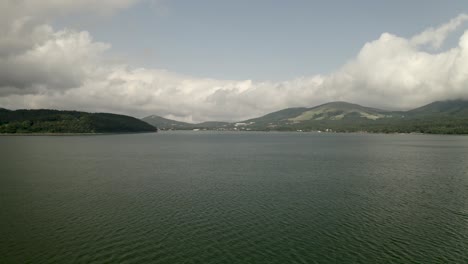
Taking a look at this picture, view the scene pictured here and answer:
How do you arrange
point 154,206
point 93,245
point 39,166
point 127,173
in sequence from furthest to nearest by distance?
1. point 39,166
2. point 127,173
3. point 154,206
4. point 93,245

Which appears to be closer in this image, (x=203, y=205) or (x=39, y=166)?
(x=203, y=205)

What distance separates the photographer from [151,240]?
26.5 metres

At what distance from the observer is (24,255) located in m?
23.3

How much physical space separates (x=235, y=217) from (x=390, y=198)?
2349 centimetres

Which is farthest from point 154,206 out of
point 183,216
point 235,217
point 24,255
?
point 24,255

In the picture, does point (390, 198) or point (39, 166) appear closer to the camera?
point (390, 198)

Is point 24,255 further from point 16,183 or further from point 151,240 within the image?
point 16,183

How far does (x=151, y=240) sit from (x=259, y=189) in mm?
24508

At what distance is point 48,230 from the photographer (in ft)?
94.2

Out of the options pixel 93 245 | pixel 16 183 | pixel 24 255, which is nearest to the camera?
pixel 24 255

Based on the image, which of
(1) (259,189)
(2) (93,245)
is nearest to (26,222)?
(2) (93,245)

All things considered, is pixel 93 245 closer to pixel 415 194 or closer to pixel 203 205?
pixel 203 205

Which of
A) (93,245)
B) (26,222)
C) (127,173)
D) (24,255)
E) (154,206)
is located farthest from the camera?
(127,173)

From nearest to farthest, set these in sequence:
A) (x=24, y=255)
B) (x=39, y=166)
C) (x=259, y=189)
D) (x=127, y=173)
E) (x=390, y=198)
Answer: (x=24, y=255) → (x=390, y=198) → (x=259, y=189) → (x=127, y=173) → (x=39, y=166)
